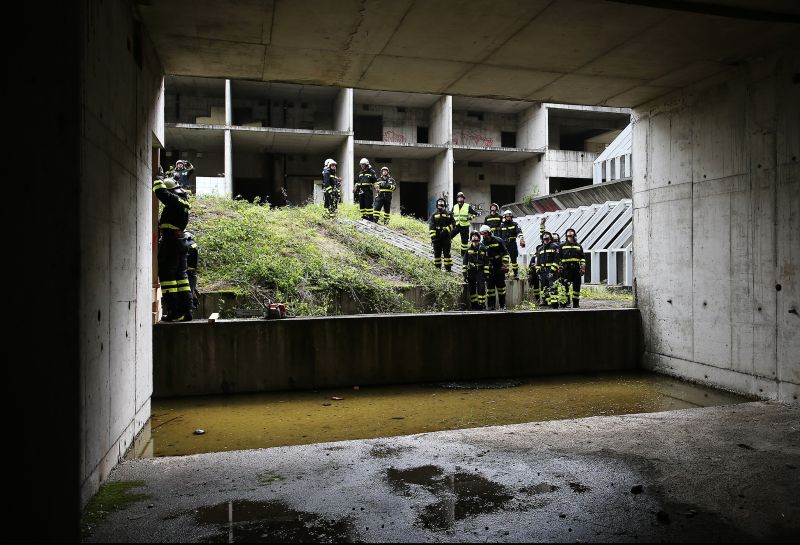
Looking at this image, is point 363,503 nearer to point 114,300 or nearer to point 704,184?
point 114,300

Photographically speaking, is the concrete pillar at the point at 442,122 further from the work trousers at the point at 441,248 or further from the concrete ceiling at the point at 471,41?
the concrete ceiling at the point at 471,41

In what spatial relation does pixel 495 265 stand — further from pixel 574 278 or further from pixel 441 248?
pixel 441 248

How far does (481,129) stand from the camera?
1224 inches

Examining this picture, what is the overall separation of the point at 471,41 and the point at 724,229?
13.7 ft

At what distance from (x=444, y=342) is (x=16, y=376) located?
6.39m

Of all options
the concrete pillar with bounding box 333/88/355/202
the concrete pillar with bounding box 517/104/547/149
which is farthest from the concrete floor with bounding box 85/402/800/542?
the concrete pillar with bounding box 517/104/547/149

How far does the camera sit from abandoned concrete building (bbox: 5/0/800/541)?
8.91 feet

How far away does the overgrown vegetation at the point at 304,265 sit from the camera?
1060 cm

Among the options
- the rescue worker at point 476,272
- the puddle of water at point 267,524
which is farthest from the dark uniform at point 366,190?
the puddle of water at point 267,524

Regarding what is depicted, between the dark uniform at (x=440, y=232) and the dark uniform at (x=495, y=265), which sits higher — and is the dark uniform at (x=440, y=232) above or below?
above

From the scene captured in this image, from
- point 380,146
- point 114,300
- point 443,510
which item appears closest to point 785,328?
point 443,510

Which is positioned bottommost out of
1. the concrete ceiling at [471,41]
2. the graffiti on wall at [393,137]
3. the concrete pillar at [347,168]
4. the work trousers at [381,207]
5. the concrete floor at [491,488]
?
the concrete floor at [491,488]

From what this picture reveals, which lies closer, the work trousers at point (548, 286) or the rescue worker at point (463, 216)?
the work trousers at point (548, 286)

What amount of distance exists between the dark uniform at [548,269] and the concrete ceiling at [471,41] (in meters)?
5.50
